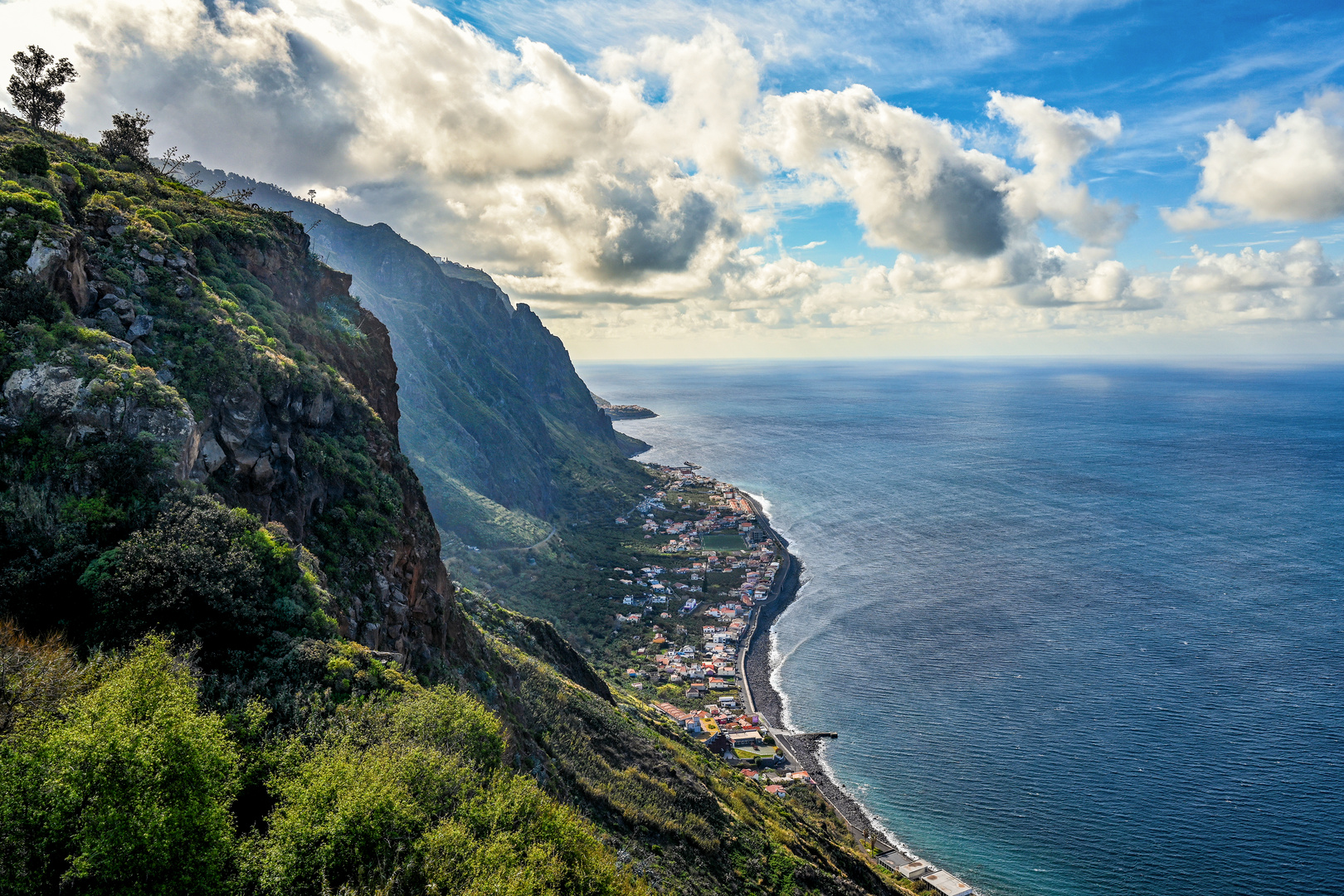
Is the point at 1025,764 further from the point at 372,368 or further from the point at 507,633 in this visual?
the point at 372,368

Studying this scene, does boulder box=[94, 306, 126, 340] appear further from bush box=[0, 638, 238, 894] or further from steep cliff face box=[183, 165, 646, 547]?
steep cliff face box=[183, 165, 646, 547]

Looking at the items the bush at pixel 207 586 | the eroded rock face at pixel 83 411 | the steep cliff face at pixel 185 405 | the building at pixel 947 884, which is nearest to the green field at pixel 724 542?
the building at pixel 947 884

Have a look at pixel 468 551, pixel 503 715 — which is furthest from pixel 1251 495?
pixel 503 715

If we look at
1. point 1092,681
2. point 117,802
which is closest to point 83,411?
point 117,802

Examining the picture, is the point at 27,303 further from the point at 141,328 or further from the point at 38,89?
the point at 38,89

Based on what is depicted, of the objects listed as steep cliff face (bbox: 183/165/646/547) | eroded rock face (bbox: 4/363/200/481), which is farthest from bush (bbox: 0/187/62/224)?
steep cliff face (bbox: 183/165/646/547)
